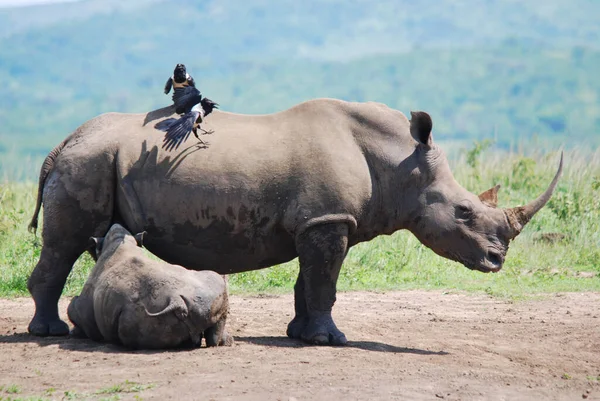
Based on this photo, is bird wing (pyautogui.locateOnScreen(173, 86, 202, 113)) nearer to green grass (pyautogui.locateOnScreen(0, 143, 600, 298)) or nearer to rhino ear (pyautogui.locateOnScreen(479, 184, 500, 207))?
rhino ear (pyautogui.locateOnScreen(479, 184, 500, 207))

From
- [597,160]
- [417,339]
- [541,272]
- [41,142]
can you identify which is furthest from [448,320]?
[41,142]

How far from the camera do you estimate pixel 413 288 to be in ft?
38.2

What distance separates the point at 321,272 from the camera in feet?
A: 27.3

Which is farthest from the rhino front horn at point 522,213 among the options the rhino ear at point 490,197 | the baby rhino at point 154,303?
the baby rhino at point 154,303

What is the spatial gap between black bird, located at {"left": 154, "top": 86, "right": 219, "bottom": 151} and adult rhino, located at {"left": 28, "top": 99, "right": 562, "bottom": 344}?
0.18 meters

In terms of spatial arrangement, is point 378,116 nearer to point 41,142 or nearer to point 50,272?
point 50,272

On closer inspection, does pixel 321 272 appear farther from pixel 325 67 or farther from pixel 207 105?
pixel 325 67

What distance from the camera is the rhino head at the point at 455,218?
852 centimetres

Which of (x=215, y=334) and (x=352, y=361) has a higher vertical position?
(x=215, y=334)

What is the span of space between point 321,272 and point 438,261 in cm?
498

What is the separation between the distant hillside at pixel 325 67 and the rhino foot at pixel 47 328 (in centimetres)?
8488

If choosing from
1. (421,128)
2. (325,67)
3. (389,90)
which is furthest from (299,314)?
(325,67)

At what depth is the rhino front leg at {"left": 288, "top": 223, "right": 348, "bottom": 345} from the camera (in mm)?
8203

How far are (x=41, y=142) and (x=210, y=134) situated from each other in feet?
367
